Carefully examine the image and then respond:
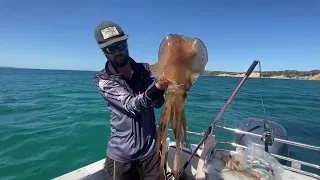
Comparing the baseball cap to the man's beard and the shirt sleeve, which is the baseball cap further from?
the shirt sleeve

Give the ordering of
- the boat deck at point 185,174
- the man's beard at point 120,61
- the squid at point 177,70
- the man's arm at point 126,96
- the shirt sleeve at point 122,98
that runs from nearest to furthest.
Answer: the squid at point 177,70 < the man's arm at point 126,96 < the shirt sleeve at point 122,98 < the man's beard at point 120,61 < the boat deck at point 185,174

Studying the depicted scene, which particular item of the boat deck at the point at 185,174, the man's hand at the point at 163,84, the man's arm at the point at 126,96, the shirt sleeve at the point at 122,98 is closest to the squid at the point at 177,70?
the man's hand at the point at 163,84

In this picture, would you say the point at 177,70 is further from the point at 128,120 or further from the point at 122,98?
the point at 128,120

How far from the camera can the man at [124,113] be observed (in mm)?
2807

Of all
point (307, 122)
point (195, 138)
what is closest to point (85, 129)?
point (195, 138)

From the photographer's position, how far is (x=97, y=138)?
38.5ft

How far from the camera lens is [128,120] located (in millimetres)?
2994

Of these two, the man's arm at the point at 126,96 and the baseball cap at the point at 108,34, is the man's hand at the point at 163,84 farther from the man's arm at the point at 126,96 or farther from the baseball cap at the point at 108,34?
the baseball cap at the point at 108,34

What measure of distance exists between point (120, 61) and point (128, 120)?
80 centimetres

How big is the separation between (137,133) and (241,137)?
3.63 meters

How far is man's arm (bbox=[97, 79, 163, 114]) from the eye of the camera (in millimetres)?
2260

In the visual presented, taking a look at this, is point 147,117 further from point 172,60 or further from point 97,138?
point 97,138

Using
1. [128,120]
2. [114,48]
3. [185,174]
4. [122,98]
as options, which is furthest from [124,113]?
[185,174]

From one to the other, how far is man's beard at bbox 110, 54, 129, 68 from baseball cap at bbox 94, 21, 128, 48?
0.76ft
